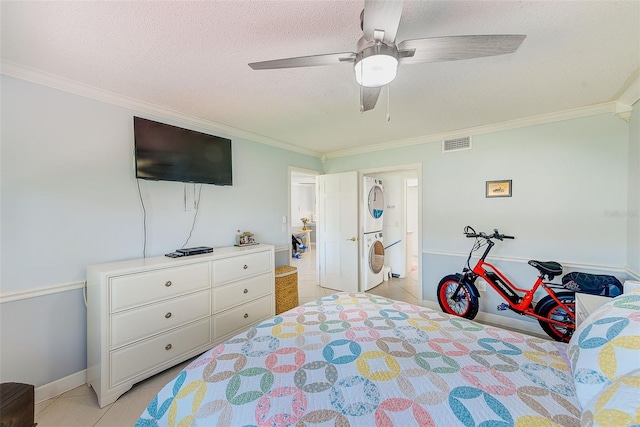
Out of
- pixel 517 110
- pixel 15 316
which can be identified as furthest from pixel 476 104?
pixel 15 316

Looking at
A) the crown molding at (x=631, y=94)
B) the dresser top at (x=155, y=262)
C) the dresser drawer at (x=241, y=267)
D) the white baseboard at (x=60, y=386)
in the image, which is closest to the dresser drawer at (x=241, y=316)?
the dresser drawer at (x=241, y=267)

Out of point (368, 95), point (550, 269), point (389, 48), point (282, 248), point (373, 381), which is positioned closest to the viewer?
point (373, 381)

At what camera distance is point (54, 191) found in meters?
1.89

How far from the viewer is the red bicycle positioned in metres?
2.39

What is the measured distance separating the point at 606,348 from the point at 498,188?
7.87 feet

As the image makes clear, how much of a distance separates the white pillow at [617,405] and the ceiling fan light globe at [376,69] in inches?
53.9

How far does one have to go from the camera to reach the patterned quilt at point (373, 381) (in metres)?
0.87

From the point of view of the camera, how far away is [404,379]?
1.03 metres

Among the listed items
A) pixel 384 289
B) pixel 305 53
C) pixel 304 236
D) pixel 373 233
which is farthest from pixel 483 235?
pixel 304 236

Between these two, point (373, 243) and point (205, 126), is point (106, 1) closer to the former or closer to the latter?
point (205, 126)

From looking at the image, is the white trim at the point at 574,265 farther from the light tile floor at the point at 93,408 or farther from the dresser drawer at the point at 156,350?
the light tile floor at the point at 93,408

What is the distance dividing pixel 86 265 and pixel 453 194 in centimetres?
381

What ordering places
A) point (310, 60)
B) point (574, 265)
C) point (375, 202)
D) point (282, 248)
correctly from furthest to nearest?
1. point (375, 202)
2. point (282, 248)
3. point (574, 265)
4. point (310, 60)

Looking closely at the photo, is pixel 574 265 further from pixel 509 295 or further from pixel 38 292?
pixel 38 292
